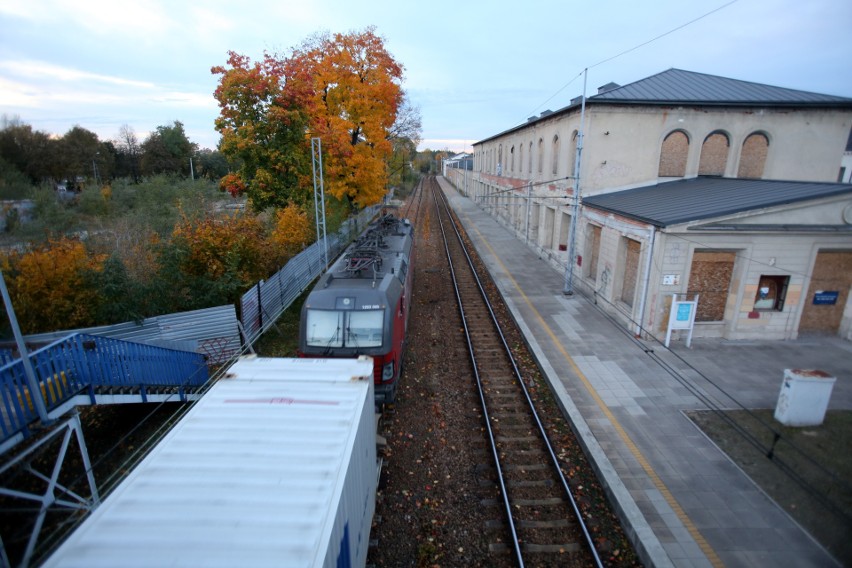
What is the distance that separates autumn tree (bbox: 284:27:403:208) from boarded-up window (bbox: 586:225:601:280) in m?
11.6

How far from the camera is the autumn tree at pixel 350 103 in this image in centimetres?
2219

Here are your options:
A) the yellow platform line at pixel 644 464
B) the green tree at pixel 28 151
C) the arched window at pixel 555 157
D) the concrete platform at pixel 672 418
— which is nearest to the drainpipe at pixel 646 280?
the concrete platform at pixel 672 418

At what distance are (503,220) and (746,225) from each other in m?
24.8

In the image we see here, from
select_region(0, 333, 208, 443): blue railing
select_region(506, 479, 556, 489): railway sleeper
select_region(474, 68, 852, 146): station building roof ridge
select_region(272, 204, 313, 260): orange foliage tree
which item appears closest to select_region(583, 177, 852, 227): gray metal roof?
select_region(474, 68, 852, 146): station building roof ridge

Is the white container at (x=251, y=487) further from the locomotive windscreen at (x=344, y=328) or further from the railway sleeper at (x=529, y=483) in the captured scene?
the locomotive windscreen at (x=344, y=328)

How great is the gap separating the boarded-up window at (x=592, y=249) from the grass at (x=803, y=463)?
942 cm

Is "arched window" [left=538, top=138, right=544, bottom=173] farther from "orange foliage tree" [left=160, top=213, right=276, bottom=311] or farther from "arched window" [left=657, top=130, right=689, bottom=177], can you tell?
"orange foliage tree" [left=160, top=213, right=276, bottom=311]

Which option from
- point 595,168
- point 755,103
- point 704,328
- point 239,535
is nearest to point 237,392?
point 239,535

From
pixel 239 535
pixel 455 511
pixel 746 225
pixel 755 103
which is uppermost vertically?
pixel 755 103

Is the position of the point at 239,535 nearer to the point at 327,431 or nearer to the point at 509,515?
the point at 327,431

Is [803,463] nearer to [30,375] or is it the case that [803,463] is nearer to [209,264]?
[30,375]

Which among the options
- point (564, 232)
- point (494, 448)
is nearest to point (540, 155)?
point (564, 232)

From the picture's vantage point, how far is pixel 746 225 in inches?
496

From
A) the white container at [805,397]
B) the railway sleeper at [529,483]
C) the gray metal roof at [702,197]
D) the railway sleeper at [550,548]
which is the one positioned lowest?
the railway sleeper at [550,548]
